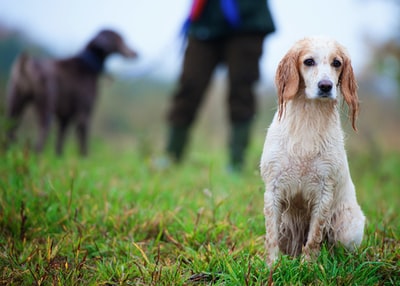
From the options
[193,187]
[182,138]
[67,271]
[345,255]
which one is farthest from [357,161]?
[67,271]

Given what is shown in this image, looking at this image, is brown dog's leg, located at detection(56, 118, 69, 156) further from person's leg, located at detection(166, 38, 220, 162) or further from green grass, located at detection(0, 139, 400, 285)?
green grass, located at detection(0, 139, 400, 285)

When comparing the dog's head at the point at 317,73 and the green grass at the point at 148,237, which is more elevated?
the dog's head at the point at 317,73

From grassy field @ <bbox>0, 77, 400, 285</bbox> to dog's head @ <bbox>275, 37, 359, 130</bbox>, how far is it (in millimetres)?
640

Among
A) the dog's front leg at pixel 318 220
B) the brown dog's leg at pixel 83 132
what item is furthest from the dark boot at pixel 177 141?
the dog's front leg at pixel 318 220

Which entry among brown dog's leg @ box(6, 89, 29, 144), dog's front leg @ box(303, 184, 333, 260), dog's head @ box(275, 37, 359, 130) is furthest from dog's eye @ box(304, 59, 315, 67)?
brown dog's leg @ box(6, 89, 29, 144)

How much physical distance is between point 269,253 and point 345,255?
36 cm

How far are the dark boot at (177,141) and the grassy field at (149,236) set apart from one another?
3.03 feet

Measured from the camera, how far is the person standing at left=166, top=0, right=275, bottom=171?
15.2 ft

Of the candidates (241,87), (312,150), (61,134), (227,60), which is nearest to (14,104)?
(61,134)

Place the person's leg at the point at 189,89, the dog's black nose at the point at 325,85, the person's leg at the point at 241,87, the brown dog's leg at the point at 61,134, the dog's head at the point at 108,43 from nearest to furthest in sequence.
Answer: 1. the dog's black nose at the point at 325,85
2. the person's leg at the point at 241,87
3. the person's leg at the point at 189,89
4. the brown dog's leg at the point at 61,134
5. the dog's head at the point at 108,43

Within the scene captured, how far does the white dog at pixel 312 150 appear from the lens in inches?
86.8

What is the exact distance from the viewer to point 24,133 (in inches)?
269

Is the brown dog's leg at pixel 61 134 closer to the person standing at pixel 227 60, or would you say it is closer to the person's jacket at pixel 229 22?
the person standing at pixel 227 60

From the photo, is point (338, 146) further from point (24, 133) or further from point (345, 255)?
point (24, 133)
